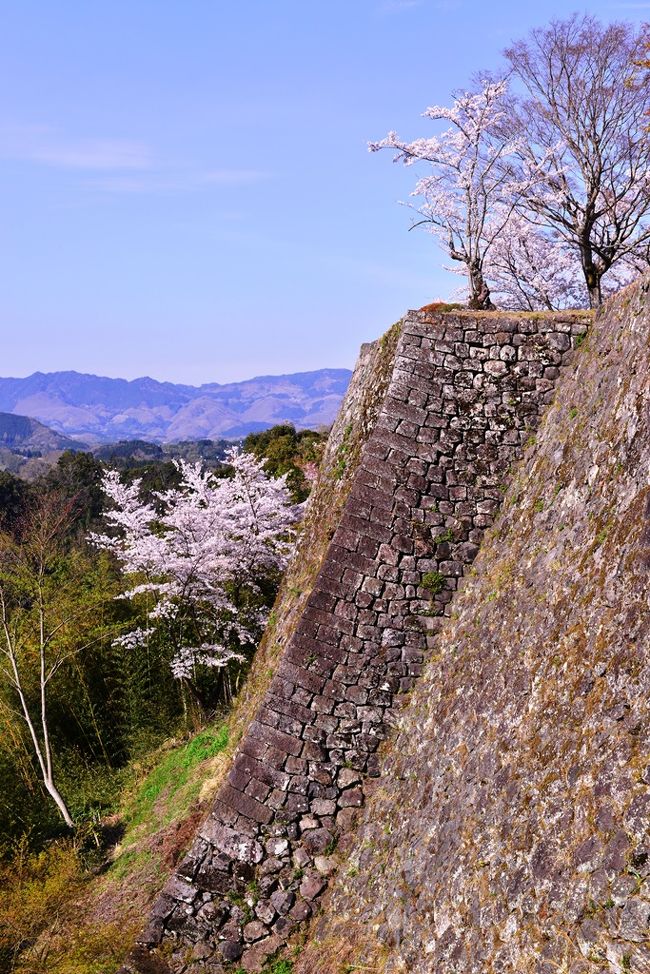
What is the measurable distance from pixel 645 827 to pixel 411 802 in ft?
9.06

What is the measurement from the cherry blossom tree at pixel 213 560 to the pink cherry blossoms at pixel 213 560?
2 cm

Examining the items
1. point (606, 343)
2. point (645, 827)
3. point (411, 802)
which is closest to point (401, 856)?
point (411, 802)

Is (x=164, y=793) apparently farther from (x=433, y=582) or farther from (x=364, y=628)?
(x=433, y=582)

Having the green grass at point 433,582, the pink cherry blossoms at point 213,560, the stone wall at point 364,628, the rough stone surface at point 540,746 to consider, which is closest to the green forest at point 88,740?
the pink cherry blossoms at point 213,560

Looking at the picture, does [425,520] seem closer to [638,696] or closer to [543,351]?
[543,351]

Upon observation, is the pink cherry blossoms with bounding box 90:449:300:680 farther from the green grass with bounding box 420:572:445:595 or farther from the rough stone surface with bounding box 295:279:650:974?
the rough stone surface with bounding box 295:279:650:974

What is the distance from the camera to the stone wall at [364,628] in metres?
6.50

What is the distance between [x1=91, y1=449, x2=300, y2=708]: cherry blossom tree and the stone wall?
7.70 meters

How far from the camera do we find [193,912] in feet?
21.5

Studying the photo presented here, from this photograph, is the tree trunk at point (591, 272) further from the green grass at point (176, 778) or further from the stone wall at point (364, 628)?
the green grass at point (176, 778)

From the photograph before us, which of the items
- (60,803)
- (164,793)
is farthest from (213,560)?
(60,803)

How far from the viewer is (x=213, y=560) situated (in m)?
14.9

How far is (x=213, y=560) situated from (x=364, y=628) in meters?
8.55

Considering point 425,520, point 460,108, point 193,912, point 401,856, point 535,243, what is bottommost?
point 193,912
